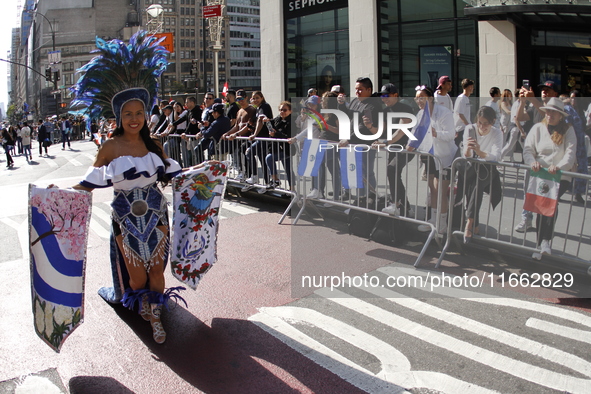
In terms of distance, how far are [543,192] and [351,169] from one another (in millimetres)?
A: 2602

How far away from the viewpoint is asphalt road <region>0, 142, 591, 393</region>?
3.85m

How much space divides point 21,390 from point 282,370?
5.97 feet

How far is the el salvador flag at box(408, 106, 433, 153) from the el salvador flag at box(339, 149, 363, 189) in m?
0.80

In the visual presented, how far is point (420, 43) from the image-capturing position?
58.2ft

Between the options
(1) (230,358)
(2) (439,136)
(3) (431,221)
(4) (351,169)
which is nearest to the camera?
(1) (230,358)

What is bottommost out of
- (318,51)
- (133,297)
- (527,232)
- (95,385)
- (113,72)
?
(95,385)

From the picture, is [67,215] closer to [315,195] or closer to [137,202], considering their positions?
[137,202]

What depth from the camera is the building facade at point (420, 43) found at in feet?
50.5

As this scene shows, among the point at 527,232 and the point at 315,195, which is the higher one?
the point at 315,195

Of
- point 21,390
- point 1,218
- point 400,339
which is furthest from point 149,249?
point 1,218

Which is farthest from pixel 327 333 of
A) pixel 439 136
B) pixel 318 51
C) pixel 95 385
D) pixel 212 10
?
pixel 212 10

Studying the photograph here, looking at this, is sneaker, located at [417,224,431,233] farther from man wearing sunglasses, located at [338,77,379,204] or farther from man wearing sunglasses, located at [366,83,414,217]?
man wearing sunglasses, located at [338,77,379,204]

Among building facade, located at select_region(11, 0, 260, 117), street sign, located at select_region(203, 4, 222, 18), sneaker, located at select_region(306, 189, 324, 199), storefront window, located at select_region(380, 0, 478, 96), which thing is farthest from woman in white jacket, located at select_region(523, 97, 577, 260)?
building facade, located at select_region(11, 0, 260, 117)

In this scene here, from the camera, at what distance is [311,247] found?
7227mm
